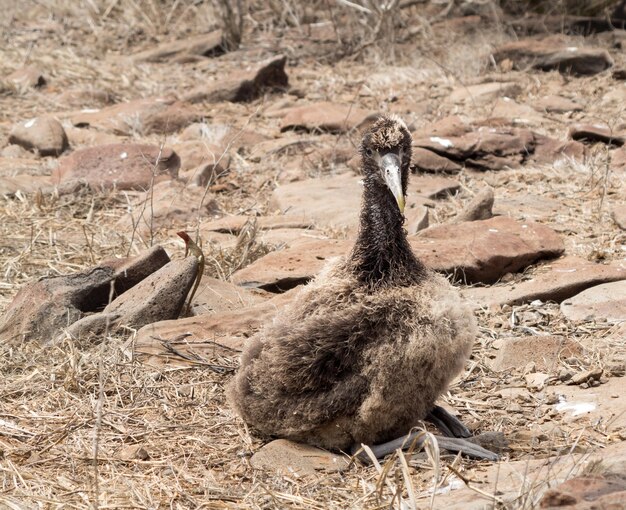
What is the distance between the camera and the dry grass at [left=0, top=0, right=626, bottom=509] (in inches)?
161

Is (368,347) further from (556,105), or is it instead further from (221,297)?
(556,105)

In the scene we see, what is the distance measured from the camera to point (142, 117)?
1105 centimetres

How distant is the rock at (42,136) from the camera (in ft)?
33.4

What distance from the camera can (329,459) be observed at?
4.42m

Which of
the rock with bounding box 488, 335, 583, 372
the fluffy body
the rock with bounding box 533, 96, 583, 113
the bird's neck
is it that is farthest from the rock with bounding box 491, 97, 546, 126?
the fluffy body

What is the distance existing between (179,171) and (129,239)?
193cm

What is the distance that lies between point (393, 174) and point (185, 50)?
9976 mm

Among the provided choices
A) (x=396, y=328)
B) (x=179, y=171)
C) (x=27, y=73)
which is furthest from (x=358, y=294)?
(x=27, y=73)

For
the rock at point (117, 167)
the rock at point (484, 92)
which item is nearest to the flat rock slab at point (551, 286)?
the rock at point (117, 167)

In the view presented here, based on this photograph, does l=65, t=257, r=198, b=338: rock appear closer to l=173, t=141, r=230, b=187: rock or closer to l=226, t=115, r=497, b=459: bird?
l=226, t=115, r=497, b=459: bird

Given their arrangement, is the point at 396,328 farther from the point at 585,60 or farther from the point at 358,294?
the point at 585,60

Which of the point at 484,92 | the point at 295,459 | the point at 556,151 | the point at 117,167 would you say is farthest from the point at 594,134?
the point at 295,459

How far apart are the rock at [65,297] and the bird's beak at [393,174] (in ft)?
6.97

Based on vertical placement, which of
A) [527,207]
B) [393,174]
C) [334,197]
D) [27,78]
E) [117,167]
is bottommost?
[527,207]
